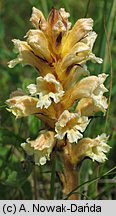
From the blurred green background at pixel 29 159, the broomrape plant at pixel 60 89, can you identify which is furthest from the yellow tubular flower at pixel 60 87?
the blurred green background at pixel 29 159

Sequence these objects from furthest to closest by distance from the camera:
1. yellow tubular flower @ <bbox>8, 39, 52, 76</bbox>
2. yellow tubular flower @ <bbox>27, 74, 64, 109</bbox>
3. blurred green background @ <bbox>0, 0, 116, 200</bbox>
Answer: blurred green background @ <bbox>0, 0, 116, 200</bbox>
yellow tubular flower @ <bbox>8, 39, 52, 76</bbox>
yellow tubular flower @ <bbox>27, 74, 64, 109</bbox>

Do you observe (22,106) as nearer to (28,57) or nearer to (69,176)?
(28,57)

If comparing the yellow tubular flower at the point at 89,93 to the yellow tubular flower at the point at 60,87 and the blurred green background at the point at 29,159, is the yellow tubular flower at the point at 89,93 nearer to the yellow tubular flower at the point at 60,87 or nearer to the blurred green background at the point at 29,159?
the yellow tubular flower at the point at 60,87

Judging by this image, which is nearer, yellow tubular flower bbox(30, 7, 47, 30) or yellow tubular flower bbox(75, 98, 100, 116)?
yellow tubular flower bbox(30, 7, 47, 30)

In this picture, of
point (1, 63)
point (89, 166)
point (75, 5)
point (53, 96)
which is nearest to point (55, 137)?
point (53, 96)

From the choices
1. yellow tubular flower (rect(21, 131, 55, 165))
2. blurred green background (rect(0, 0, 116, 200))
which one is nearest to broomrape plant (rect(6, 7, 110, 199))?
yellow tubular flower (rect(21, 131, 55, 165))

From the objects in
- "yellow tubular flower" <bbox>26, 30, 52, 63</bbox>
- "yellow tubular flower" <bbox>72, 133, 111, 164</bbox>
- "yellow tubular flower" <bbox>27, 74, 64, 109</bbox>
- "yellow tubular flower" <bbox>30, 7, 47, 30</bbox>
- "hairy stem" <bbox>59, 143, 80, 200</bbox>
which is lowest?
"hairy stem" <bbox>59, 143, 80, 200</bbox>

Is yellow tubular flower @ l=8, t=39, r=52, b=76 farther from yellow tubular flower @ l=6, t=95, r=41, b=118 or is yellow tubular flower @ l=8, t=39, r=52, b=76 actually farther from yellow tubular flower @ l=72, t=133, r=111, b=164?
yellow tubular flower @ l=72, t=133, r=111, b=164

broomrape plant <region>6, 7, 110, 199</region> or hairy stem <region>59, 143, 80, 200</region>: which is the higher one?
broomrape plant <region>6, 7, 110, 199</region>
